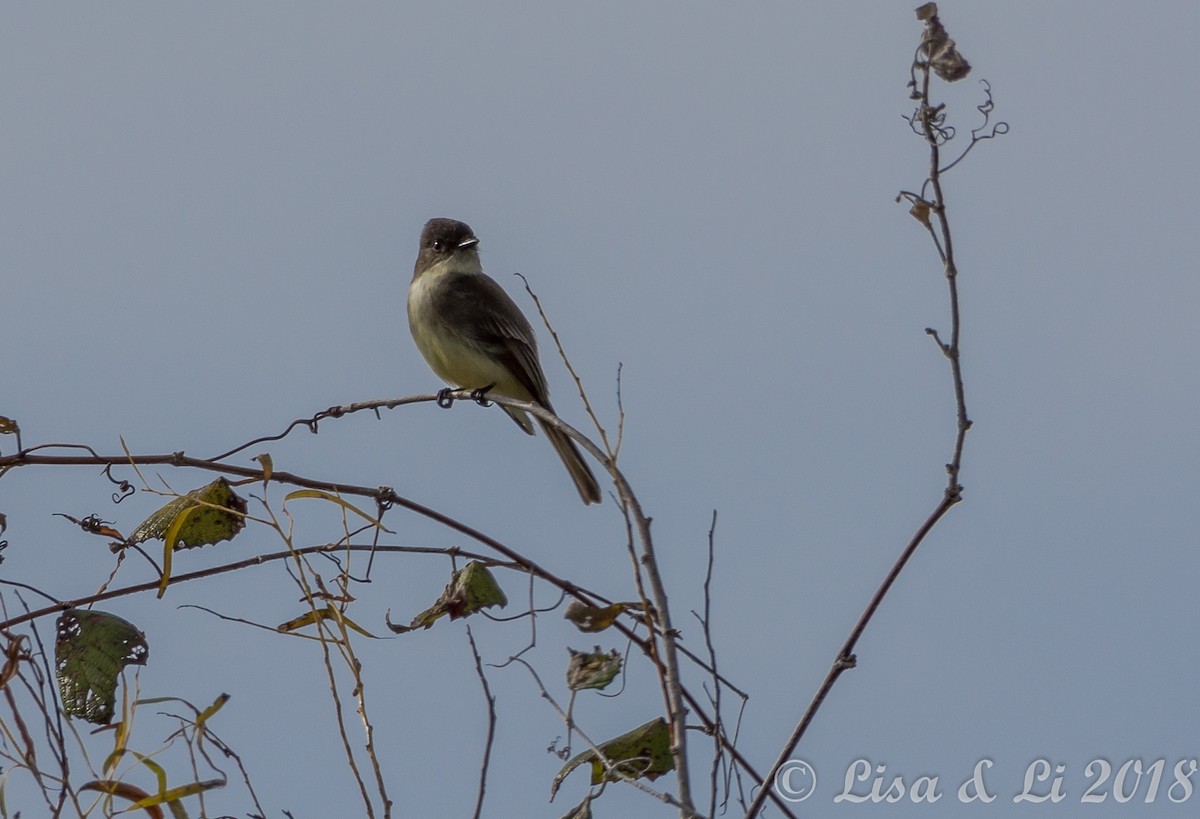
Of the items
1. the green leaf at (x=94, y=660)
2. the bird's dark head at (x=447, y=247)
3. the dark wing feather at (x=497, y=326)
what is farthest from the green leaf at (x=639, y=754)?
the bird's dark head at (x=447, y=247)

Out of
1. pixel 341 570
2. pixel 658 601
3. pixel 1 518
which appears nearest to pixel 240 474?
pixel 341 570

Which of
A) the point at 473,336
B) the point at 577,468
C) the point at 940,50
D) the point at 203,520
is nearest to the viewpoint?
the point at 940,50

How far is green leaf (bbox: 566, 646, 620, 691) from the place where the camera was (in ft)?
8.82

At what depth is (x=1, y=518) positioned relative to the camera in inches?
121

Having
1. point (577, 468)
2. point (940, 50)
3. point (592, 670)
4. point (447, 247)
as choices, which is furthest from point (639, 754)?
point (447, 247)

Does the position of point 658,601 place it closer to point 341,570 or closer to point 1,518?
point 341,570

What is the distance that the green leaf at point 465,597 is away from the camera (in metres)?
2.94

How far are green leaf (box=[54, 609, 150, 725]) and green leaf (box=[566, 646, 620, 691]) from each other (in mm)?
808

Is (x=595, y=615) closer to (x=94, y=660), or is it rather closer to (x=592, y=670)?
(x=592, y=670)

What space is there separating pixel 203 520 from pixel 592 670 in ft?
3.02

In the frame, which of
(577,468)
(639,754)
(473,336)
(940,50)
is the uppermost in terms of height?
(473,336)

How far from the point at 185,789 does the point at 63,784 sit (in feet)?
0.68

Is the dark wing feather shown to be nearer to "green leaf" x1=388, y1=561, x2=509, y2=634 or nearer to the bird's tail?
the bird's tail

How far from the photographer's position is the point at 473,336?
729 centimetres
